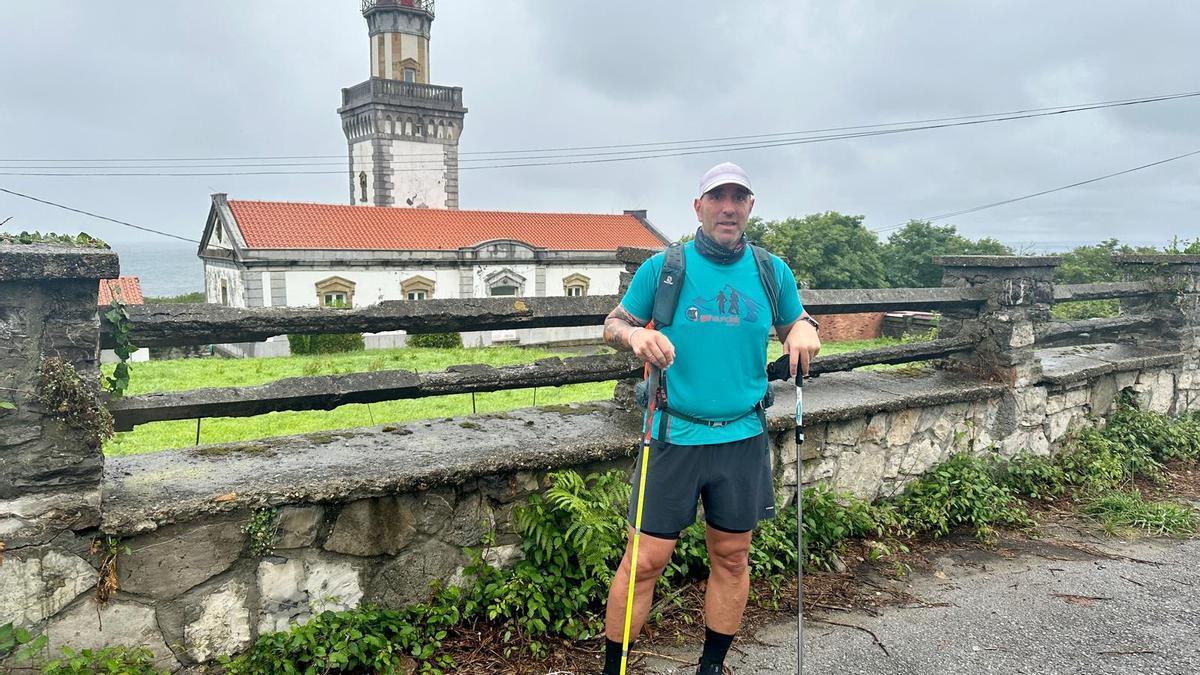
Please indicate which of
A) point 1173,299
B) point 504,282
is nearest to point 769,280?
point 1173,299

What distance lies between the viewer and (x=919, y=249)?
33188 mm

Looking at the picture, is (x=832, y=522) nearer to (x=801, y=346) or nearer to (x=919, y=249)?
(x=801, y=346)

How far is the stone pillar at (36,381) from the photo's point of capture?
2576mm

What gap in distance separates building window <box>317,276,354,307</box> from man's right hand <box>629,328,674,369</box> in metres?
26.8

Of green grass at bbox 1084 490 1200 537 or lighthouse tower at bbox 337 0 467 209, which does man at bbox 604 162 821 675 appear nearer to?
green grass at bbox 1084 490 1200 537

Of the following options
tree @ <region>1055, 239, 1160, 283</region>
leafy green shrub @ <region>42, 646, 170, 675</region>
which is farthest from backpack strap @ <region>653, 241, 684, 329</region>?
tree @ <region>1055, 239, 1160, 283</region>

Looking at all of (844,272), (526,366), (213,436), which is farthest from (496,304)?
(844,272)

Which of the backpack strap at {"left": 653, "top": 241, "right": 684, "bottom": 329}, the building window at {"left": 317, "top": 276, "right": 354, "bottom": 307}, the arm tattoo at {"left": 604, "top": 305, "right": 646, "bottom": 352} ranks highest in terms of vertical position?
the building window at {"left": 317, "top": 276, "right": 354, "bottom": 307}

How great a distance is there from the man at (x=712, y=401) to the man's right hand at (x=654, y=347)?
15 cm

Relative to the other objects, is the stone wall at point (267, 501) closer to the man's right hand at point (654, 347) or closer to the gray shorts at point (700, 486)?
the gray shorts at point (700, 486)

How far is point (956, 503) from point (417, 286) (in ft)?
88.2

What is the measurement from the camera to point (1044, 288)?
575 centimetres

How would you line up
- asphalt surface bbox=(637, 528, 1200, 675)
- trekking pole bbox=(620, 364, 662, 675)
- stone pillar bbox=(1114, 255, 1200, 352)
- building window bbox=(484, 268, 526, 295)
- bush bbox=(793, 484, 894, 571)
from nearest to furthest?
1. trekking pole bbox=(620, 364, 662, 675)
2. asphalt surface bbox=(637, 528, 1200, 675)
3. bush bbox=(793, 484, 894, 571)
4. stone pillar bbox=(1114, 255, 1200, 352)
5. building window bbox=(484, 268, 526, 295)

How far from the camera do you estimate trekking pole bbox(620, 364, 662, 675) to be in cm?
286
